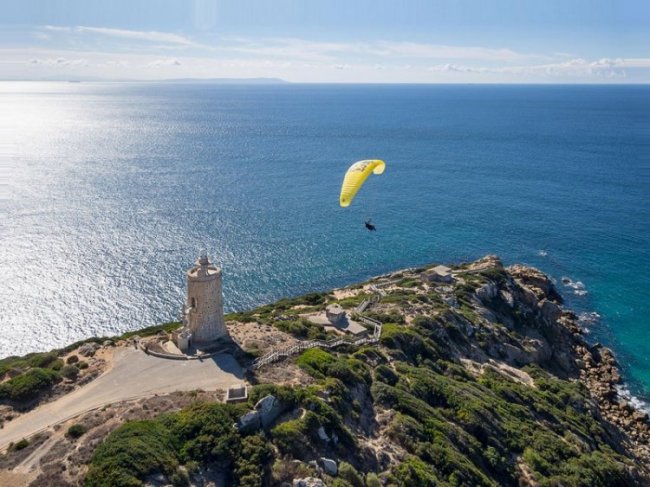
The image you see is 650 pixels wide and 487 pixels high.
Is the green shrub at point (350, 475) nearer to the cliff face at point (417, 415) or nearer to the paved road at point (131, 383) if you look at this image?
the cliff face at point (417, 415)

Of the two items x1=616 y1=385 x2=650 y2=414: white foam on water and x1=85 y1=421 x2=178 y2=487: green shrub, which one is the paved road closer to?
x1=85 y1=421 x2=178 y2=487: green shrub

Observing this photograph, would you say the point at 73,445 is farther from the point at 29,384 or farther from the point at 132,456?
the point at 29,384

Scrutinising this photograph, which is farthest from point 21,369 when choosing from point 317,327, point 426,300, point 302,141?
point 302,141

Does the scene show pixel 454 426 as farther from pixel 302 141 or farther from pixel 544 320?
pixel 302 141

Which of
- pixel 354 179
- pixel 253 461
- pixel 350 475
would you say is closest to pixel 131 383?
pixel 253 461

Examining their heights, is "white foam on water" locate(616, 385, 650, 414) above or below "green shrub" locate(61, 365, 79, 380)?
below

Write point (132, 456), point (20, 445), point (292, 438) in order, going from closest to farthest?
point (132, 456)
point (20, 445)
point (292, 438)

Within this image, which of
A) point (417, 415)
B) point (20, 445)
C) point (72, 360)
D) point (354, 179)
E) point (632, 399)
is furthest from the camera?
point (632, 399)

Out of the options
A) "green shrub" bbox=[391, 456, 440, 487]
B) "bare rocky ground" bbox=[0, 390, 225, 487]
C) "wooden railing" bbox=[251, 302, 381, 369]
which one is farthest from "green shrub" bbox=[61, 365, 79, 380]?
"green shrub" bbox=[391, 456, 440, 487]
